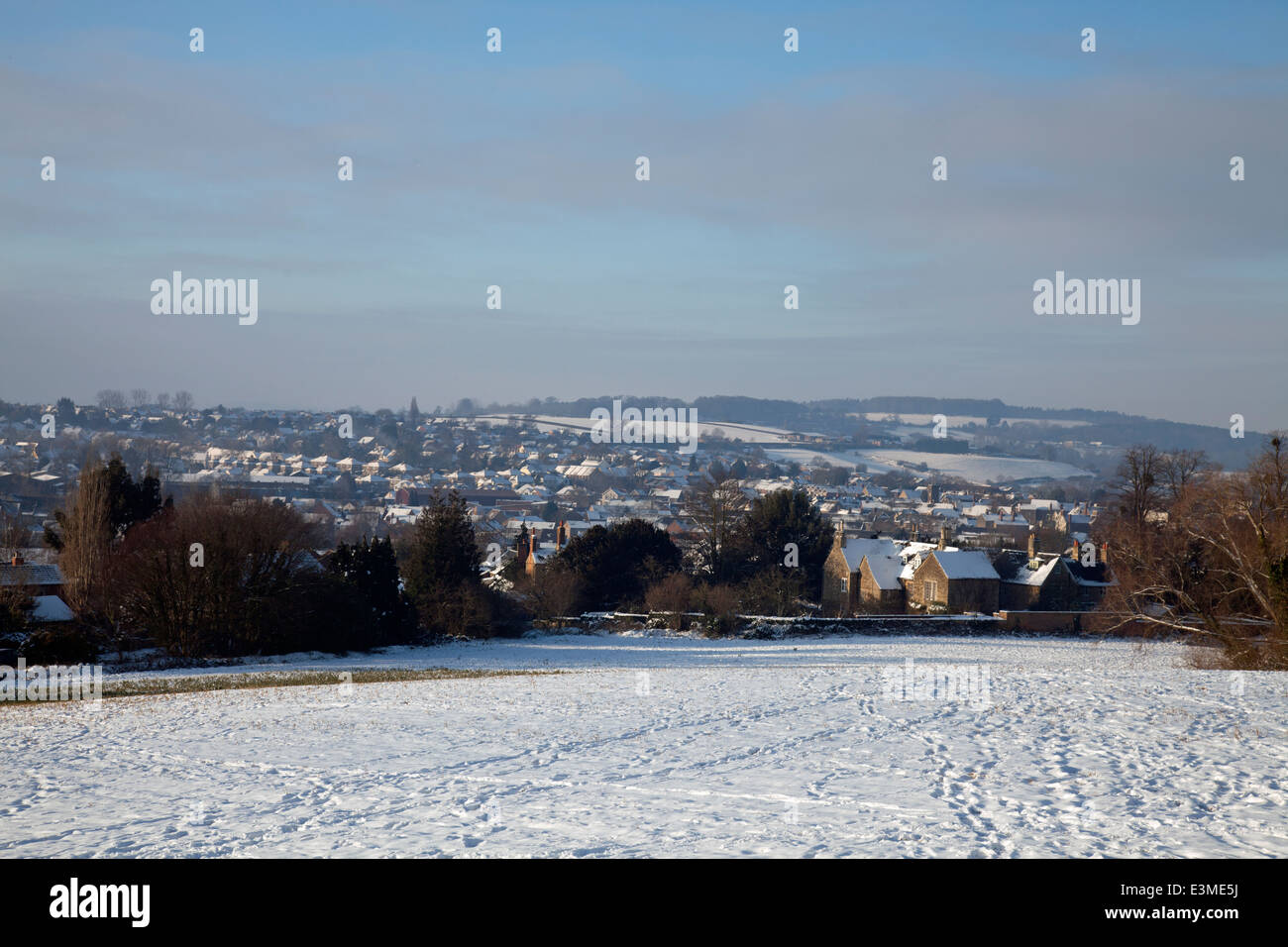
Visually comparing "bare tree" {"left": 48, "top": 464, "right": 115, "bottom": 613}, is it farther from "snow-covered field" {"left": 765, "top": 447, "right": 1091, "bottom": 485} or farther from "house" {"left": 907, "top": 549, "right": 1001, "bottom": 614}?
"snow-covered field" {"left": 765, "top": 447, "right": 1091, "bottom": 485}

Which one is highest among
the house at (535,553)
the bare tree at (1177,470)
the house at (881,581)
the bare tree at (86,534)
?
the bare tree at (1177,470)

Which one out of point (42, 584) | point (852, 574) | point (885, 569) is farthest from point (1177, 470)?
point (42, 584)

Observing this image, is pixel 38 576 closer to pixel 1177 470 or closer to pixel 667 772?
pixel 667 772

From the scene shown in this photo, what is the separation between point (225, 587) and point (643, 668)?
15.0 metres

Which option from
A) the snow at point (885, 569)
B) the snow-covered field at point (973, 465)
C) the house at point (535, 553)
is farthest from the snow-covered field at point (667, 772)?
the snow-covered field at point (973, 465)

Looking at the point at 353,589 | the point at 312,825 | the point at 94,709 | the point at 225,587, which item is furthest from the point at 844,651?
the point at 312,825

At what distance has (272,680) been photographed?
87.5 feet

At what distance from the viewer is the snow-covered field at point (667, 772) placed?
9.28m

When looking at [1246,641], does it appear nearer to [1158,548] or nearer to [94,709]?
[1158,548]

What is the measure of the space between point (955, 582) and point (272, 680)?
3910cm

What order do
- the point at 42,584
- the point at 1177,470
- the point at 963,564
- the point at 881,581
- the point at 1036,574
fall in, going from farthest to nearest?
the point at 881,581
the point at 1036,574
the point at 963,564
the point at 1177,470
the point at 42,584

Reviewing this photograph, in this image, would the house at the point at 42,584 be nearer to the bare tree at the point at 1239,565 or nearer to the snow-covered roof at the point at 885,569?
the bare tree at the point at 1239,565

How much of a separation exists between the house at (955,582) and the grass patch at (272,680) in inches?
1225

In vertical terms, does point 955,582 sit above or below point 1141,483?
below
